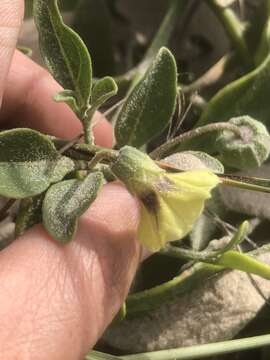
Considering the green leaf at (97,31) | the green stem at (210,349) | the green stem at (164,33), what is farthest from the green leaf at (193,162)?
the green leaf at (97,31)

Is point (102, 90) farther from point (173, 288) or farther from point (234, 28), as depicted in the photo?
point (234, 28)

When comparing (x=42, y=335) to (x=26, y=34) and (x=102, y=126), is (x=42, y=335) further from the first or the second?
(x=26, y=34)

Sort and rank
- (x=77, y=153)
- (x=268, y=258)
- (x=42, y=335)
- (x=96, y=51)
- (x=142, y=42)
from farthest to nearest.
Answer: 1. (x=142, y=42)
2. (x=96, y=51)
3. (x=268, y=258)
4. (x=77, y=153)
5. (x=42, y=335)

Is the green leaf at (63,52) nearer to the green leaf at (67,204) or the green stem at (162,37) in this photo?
the green leaf at (67,204)

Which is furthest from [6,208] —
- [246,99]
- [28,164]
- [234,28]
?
[234,28]

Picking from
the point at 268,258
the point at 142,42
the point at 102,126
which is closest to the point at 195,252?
the point at 268,258
